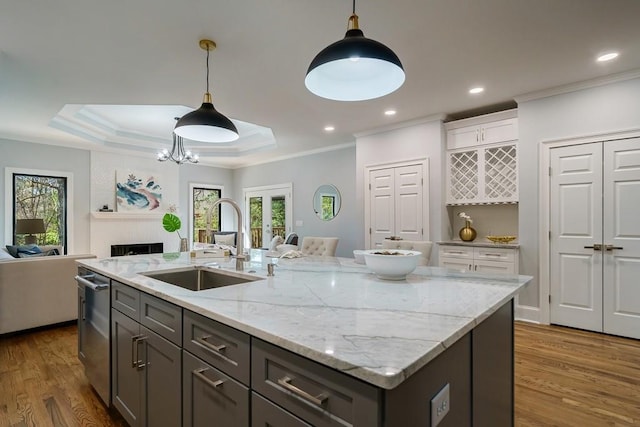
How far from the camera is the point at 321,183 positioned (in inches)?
255

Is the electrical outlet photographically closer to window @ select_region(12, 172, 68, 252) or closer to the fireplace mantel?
window @ select_region(12, 172, 68, 252)

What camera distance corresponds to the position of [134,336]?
1.68m

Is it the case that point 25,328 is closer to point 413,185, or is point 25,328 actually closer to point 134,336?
point 134,336

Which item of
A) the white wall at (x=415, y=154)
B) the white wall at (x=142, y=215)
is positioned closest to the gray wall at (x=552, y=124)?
the white wall at (x=415, y=154)

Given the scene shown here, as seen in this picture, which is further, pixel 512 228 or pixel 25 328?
pixel 512 228

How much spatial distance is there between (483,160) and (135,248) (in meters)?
6.57

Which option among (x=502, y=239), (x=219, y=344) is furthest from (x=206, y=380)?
(x=502, y=239)

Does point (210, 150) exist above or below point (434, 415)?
above

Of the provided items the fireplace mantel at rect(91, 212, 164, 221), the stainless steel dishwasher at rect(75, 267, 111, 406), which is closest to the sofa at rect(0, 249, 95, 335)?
the stainless steel dishwasher at rect(75, 267, 111, 406)

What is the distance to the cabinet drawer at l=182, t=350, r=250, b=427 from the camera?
1.04 meters

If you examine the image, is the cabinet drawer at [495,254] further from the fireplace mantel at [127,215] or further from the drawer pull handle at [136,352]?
the fireplace mantel at [127,215]

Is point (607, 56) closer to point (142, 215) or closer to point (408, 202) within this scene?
point (408, 202)

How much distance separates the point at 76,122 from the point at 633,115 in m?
7.25

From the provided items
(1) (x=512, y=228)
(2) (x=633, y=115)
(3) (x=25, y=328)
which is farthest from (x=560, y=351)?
(3) (x=25, y=328)
